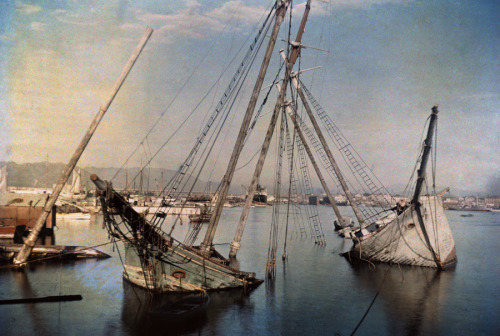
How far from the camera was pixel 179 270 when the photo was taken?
17.3 metres

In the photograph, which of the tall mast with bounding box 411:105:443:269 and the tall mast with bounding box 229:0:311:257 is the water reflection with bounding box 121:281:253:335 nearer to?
the tall mast with bounding box 229:0:311:257

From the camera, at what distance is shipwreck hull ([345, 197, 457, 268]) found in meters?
26.0

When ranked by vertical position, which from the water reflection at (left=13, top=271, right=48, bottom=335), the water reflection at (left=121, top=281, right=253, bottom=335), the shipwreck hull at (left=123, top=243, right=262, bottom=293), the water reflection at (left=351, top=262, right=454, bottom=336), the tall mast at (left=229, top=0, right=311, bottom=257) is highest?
the tall mast at (left=229, top=0, right=311, bottom=257)

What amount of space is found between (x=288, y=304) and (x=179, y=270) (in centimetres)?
583

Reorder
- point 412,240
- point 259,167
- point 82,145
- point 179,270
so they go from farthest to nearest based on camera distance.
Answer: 1. point 412,240
2. point 259,167
3. point 82,145
4. point 179,270

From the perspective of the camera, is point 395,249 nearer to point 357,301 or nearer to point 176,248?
point 357,301

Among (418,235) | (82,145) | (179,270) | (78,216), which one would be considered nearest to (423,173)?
(418,235)

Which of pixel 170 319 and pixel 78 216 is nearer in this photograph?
pixel 170 319

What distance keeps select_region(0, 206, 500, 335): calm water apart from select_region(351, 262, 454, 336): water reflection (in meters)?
0.05

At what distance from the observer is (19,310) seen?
1638 centimetres

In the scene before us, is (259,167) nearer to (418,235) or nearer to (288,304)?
(288,304)

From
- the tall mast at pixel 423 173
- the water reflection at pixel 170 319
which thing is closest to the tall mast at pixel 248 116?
the water reflection at pixel 170 319

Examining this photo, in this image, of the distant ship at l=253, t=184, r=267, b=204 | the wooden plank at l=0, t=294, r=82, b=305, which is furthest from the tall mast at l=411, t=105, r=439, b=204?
the distant ship at l=253, t=184, r=267, b=204

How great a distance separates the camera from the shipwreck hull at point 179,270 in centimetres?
1698
